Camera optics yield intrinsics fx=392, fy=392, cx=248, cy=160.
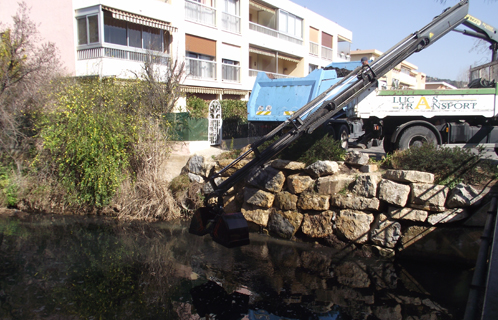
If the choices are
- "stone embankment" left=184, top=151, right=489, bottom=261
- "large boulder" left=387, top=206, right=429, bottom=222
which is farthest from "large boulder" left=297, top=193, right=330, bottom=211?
"large boulder" left=387, top=206, right=429, bottom=222

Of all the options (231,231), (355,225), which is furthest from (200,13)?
(231,231)

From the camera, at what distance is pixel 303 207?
8.38 m

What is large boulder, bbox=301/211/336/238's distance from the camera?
8.03m

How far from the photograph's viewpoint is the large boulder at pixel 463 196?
6.86 metres

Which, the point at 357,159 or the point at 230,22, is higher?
the point at 230,22

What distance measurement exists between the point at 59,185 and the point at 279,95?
7.08m

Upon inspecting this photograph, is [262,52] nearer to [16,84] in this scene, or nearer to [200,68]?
[200,68]

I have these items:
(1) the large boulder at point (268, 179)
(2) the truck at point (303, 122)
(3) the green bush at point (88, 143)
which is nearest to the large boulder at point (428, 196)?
(2) the truck at point (303, 122)

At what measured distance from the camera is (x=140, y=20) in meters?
18.8

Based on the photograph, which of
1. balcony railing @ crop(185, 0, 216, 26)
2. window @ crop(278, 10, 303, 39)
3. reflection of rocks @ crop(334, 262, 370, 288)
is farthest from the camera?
window @ crop(278, 10, 303, 39)

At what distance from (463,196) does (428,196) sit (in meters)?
0.56

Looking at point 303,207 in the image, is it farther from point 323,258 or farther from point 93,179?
point 93,179

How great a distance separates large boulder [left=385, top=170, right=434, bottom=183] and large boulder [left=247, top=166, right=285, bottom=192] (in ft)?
8.17

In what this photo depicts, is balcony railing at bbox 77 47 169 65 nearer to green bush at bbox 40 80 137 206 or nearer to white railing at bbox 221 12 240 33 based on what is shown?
white railing at bbox 221 12 240 33
